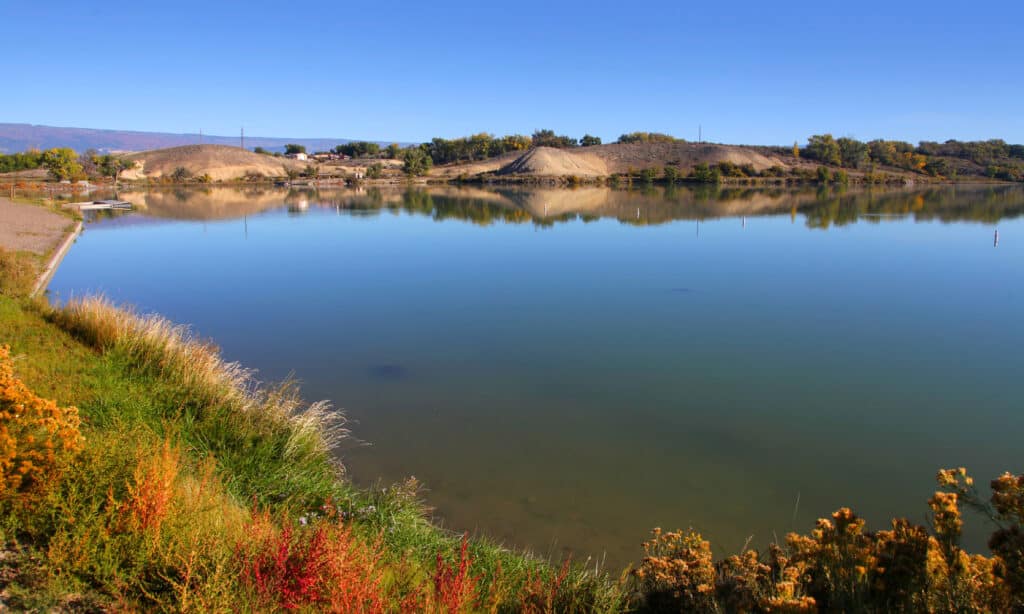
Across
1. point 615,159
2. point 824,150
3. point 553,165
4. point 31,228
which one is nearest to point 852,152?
point 824,150

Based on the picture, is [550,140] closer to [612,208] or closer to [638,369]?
[612,208]

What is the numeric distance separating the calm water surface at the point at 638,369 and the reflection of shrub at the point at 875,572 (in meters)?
1.85

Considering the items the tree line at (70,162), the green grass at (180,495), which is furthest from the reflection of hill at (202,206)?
the green grass at (180,495)

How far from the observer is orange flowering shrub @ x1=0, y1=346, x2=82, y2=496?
11.5 ft

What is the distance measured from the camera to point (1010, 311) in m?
14.2

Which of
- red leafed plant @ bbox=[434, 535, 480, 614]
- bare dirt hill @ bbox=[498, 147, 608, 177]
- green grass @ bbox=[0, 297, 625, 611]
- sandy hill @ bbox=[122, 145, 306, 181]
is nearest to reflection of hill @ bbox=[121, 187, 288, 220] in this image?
sandy hill @ bbox=[122, 145, 306, 181]

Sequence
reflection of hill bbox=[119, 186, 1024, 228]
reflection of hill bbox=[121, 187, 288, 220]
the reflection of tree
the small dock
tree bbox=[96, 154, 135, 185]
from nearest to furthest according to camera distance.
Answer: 1. the reflection of tree
2. reflection of hill bbox=[119, 186, 1024, 228]
3. reflection of hill bbox=[121, 187, 288, 220]
4. the small dock
5. tree bbox=[96, 154, 135, 185]

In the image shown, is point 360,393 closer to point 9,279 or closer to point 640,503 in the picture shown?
point 640,503

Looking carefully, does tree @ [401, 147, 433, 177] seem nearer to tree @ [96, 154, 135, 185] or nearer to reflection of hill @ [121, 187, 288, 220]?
tree @ [96, 154, 135, 185]

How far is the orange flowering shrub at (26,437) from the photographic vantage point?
349 cm

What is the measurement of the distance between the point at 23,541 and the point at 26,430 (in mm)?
605

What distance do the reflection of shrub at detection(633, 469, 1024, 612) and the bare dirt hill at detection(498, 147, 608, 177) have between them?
86724mm

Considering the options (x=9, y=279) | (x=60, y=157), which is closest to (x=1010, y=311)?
(x=9, y=279)

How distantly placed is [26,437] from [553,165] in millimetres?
91521
